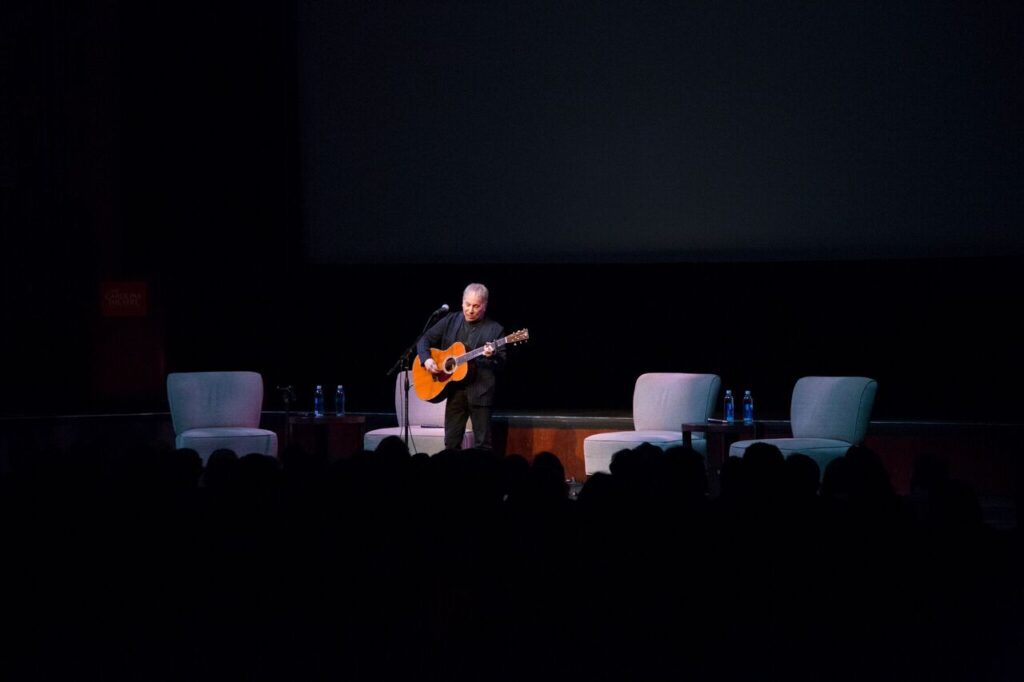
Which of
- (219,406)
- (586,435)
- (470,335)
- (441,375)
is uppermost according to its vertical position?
(470,335)

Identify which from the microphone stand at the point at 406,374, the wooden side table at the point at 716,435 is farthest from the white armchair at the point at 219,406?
the wooden side table at the point at 716,435

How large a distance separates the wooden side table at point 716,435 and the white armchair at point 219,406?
247 centimetres

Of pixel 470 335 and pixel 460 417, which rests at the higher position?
pixel 470 335

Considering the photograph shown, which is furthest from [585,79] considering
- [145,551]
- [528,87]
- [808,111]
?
[145,551]

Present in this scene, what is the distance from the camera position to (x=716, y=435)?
6246mm

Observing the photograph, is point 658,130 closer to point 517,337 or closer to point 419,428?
point 517,337

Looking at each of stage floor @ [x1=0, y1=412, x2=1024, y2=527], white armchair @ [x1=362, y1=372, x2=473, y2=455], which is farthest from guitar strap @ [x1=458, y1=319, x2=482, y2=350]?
stage floor @ [x1=0, y1=412, x2=1024, y2=527]

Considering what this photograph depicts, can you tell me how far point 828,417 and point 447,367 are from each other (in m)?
2.10

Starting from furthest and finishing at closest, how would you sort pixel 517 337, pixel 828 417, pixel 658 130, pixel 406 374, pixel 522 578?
1. pixel 658 130
2. pixel 406 374
3. pixel 517 337
4. pixel 828 417
5. pixel 522 578

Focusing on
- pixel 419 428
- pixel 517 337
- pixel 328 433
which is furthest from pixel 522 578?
pixel 328 433

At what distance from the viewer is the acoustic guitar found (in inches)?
235

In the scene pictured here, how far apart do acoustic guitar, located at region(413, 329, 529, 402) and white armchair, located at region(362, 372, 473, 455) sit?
0.12m

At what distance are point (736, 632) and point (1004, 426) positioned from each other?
5.02 m

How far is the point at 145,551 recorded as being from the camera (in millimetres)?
2104
